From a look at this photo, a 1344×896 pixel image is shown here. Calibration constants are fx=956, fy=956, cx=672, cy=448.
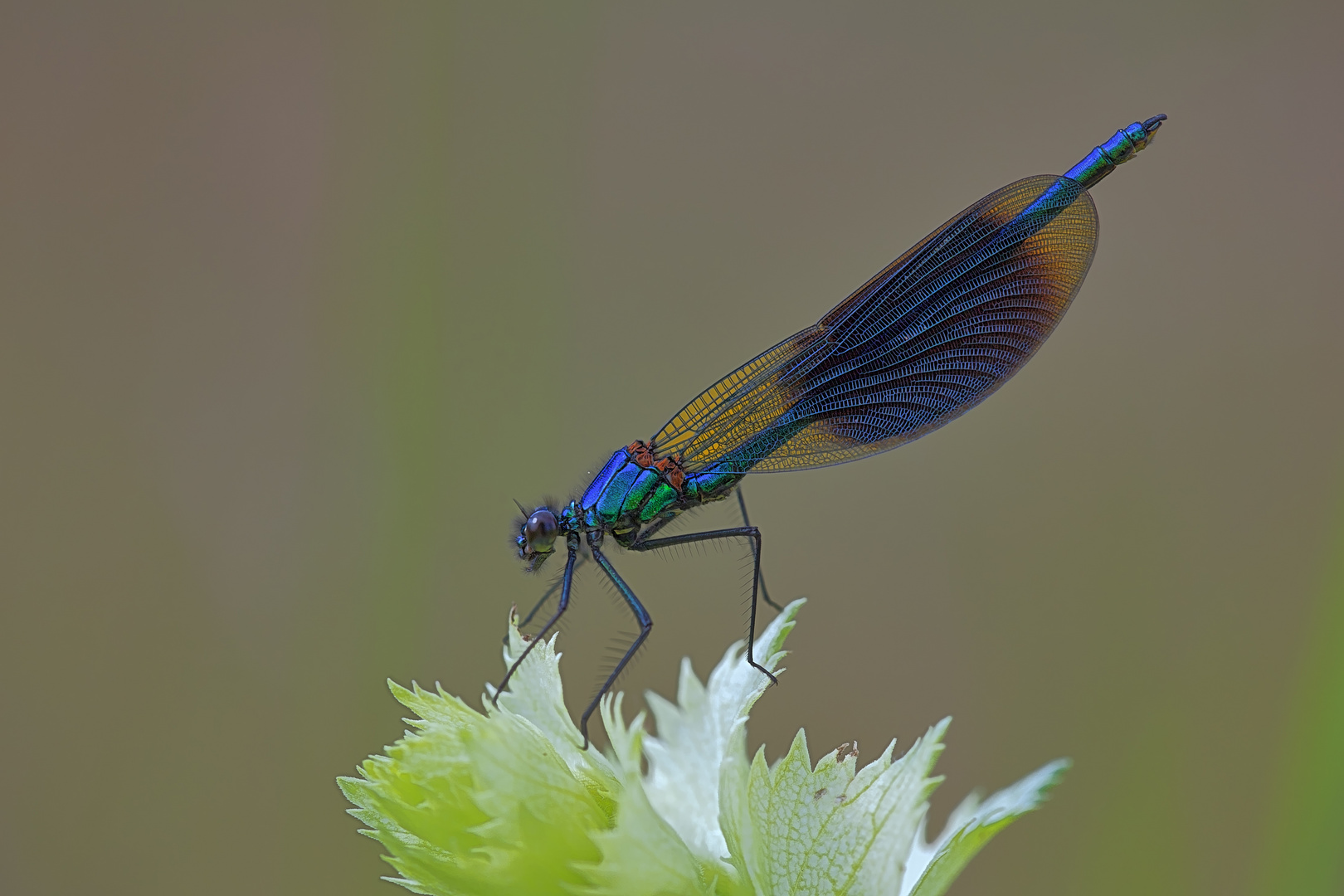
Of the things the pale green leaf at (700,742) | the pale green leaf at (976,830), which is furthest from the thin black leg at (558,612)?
the pale green leaf at (976,830)

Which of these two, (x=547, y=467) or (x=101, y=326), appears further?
(x=547, y=467)

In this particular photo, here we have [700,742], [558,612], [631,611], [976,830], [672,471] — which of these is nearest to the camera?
[976,830]

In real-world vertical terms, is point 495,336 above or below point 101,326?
below

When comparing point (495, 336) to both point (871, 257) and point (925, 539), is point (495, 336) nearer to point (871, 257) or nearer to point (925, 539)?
point (871, 257)

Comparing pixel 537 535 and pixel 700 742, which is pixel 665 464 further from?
pixel 700 742

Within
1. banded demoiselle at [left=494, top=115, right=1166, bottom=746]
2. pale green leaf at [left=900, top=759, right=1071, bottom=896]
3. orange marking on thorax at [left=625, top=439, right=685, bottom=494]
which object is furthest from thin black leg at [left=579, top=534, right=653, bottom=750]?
pale green leaf at [left=900, top=759, right=1071, bottom=896]

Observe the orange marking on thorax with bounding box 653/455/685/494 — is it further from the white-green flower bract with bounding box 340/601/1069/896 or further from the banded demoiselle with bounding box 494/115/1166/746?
the white-green flower bract with bounding box 340/601/1069/896

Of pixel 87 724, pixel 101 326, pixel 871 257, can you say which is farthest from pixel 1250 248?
pixel 87 724

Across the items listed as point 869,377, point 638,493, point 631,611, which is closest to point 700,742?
point 631,611
